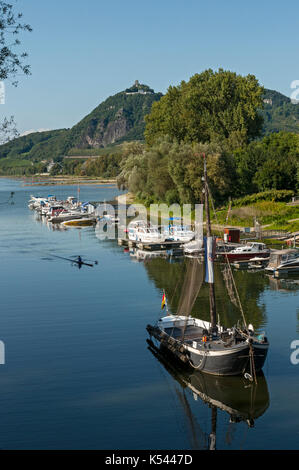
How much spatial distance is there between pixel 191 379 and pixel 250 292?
59.6 ft

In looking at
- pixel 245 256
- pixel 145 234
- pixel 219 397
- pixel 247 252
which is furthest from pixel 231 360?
pixel 145 234

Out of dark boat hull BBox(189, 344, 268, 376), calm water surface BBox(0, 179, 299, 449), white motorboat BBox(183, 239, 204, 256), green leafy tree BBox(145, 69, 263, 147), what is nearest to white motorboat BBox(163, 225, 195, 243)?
white motorboat BBox(183, 239, 204, 256)

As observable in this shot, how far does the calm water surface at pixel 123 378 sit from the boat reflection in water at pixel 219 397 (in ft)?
0.17

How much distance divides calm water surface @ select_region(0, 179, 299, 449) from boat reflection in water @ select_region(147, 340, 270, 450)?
0.17 feet

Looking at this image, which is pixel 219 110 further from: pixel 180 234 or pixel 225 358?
pixel 225 358

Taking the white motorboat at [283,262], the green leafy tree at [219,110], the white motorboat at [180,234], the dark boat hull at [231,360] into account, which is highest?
the green leafy tree at [219,110]

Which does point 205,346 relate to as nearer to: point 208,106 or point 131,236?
point 131,236

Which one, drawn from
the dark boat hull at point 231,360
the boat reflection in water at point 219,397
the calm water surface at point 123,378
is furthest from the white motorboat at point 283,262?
the dark boat hull at point 231,360

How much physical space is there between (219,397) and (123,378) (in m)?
4.91

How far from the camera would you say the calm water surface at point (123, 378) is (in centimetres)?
2373

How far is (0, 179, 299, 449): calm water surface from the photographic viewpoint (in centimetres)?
2373

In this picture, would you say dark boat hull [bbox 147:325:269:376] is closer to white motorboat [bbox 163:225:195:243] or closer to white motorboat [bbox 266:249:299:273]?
white motorboat [bbox 266:249:299:273]

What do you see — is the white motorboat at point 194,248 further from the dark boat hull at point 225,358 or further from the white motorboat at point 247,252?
the dark boat hull at point 225,358
